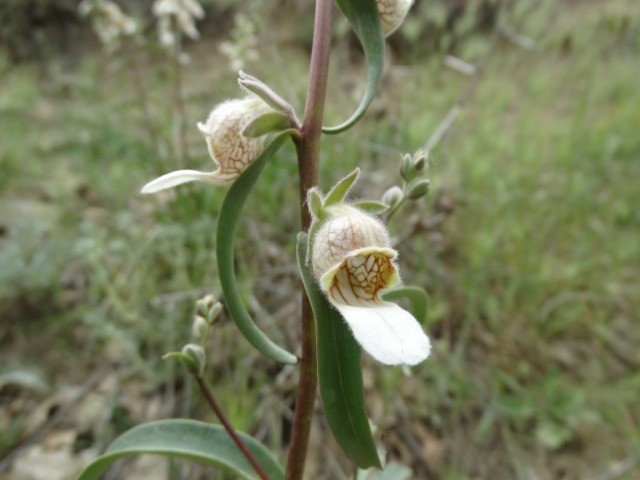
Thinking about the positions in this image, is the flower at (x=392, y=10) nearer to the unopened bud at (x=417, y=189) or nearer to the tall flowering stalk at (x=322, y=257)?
the tall flowering stalk at (x=322, y=257)

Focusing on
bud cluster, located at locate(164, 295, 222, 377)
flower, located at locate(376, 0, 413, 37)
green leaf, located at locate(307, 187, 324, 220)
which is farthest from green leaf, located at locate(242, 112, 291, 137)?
bud cluster, located at locate(164, 295, 222, 377)

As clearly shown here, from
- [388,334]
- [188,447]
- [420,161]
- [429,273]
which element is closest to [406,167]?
[420,161]

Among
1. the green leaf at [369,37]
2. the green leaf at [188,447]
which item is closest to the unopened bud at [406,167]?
the green leaf at [369,37]

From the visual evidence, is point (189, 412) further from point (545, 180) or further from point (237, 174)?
point (545, 180)

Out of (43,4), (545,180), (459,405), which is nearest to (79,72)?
(43,4)

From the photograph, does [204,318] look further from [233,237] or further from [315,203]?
[315,203]

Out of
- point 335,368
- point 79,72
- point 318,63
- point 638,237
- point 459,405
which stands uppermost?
point 318,63
